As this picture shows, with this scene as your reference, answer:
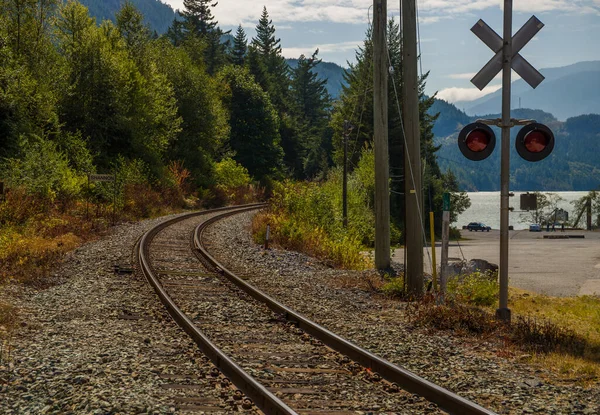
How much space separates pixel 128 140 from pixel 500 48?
3315 cm

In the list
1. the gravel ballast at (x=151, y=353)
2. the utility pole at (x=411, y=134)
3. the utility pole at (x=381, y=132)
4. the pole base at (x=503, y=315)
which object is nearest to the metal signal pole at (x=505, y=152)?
the pole base at (x=503, y=315)

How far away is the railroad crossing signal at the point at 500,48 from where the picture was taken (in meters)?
9.63

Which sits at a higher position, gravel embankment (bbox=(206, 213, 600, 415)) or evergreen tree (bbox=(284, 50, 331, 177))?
evergreen tree (bbox=(284, 50, 331, 177))

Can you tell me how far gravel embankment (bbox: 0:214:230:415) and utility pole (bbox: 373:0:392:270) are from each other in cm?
649

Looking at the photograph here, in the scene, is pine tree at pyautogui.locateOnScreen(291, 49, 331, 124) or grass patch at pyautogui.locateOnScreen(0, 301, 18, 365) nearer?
grass patch at pyautogui.locateOnScreen(0, 301, 18, 365)

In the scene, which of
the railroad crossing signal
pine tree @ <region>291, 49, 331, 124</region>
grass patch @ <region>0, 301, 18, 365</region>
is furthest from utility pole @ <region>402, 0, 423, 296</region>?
pine tree @ <region>291, 49, 331, 124</region>

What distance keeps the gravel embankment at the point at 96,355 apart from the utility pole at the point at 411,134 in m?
4.90

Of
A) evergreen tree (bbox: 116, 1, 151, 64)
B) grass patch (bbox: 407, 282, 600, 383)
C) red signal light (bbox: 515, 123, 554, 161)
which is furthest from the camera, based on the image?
evergreen tree (bbox: 116, 1, 151, 64)

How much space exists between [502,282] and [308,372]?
4399 millimetres

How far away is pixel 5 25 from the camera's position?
32.8 metres

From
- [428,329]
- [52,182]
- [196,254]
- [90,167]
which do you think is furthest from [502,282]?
[90,167]

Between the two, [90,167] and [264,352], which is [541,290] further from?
[90,167]

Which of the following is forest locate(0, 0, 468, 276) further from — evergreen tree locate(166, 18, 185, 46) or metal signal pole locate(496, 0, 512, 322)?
evergreen tree locate(166, 18, 185, 46)

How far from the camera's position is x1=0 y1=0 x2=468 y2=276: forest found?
2411 centimetres
